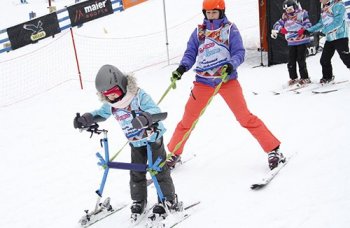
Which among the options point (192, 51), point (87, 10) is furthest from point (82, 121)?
point (87, 10)

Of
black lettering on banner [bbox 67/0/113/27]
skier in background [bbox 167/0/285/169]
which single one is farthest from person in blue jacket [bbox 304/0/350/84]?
black lettering on banner [bbox 67/0/113/27]

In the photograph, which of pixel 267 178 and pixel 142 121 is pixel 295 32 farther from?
pixel 142 121

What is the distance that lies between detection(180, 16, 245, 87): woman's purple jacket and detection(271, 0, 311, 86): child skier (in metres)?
3.51

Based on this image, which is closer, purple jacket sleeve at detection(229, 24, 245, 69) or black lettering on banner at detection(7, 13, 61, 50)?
purple jacket sleeve at detection(229, 24, 245, 69)

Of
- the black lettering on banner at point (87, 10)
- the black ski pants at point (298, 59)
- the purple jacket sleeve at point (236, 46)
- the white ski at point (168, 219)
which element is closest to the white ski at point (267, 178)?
the white ski at point (168, 219)

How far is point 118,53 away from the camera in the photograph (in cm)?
1466

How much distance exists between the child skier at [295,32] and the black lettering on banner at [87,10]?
942cm

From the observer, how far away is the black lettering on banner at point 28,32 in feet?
43.5

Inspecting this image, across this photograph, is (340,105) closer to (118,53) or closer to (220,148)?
(220,148)

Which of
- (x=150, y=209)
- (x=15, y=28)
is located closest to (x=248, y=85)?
(x=150, y=209)

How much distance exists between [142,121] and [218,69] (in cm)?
188

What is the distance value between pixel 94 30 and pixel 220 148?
47.6ft

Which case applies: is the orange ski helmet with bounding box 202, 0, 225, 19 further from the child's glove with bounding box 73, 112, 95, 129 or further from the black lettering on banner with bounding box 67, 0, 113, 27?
the black lettering on banner with bounding box 67, 0, 113, 27

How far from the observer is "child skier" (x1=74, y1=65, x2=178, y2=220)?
3.47m
